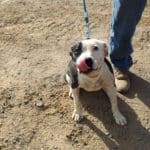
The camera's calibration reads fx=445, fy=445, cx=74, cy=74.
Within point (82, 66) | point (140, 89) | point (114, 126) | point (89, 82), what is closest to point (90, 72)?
point (82, 66)

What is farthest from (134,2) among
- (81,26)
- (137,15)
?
(81,26)

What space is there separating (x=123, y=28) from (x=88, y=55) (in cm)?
76

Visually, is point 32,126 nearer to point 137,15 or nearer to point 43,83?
point 43,83

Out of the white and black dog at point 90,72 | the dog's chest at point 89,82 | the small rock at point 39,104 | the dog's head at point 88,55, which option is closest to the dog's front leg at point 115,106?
the white and black dog at point 90,72

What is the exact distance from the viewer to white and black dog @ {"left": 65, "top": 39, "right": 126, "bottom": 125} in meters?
3.41

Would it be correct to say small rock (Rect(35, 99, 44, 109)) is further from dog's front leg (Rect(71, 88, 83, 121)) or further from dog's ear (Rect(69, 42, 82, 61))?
dog's ear (Rect(69, 42, 82, 61))

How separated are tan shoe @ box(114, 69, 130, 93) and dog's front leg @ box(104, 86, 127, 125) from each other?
34 centimetres

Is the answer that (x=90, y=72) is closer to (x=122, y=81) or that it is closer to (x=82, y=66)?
(x=82, y=66)

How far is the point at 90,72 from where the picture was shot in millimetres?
3453

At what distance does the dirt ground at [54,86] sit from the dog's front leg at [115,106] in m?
0.05

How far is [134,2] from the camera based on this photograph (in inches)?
150

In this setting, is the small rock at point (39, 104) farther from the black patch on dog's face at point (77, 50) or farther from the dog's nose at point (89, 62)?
the dog's nose at point (89, 62)

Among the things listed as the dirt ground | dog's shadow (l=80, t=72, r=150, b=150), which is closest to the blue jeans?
the dirt ground

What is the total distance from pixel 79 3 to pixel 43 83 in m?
1.48
